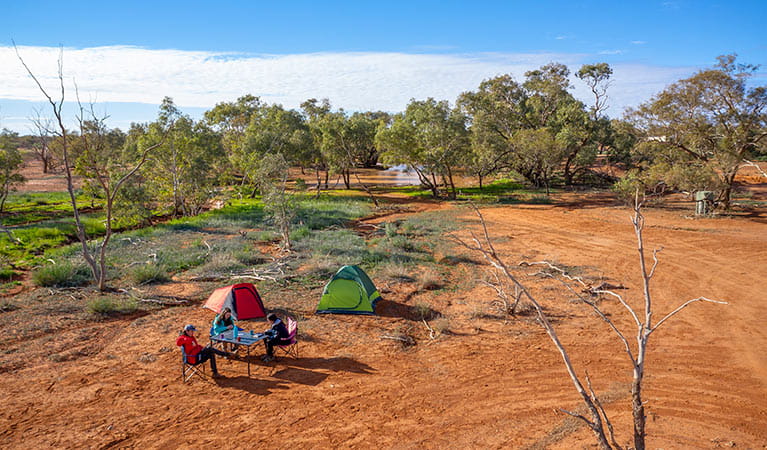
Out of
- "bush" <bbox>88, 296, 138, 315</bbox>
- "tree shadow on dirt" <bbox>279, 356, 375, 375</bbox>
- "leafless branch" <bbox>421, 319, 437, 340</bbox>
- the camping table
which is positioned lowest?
"tree shadow on dirt" <bbox>279, 356, 375, 375</bbox>

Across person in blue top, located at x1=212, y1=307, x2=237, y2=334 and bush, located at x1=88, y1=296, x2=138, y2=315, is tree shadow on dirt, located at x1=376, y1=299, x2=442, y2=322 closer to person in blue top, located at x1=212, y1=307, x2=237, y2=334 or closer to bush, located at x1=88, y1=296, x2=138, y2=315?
person in blue top, located at x1=212, y1=307, x2=237, y2=334

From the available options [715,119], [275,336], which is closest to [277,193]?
[275,336]

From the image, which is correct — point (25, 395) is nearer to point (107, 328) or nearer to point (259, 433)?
point (107, 328)

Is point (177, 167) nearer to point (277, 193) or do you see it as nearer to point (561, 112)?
point (277, 193)

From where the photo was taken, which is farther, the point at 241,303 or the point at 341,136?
the point at 341,136

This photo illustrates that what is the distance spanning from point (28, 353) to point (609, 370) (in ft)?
45.9

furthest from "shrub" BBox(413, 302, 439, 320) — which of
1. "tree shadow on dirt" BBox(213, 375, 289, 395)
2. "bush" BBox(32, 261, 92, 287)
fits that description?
"bush" BBox(32, 261, 92, 287)

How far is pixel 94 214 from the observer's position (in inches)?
1334

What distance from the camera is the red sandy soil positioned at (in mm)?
7801

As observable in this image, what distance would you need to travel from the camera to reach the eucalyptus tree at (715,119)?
27.5 metres

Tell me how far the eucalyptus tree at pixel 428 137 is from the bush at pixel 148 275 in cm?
2433

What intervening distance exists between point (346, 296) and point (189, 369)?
4.97 meters

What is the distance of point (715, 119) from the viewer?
2870cm

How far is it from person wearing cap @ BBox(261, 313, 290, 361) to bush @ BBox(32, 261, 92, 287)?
9.95 metres
